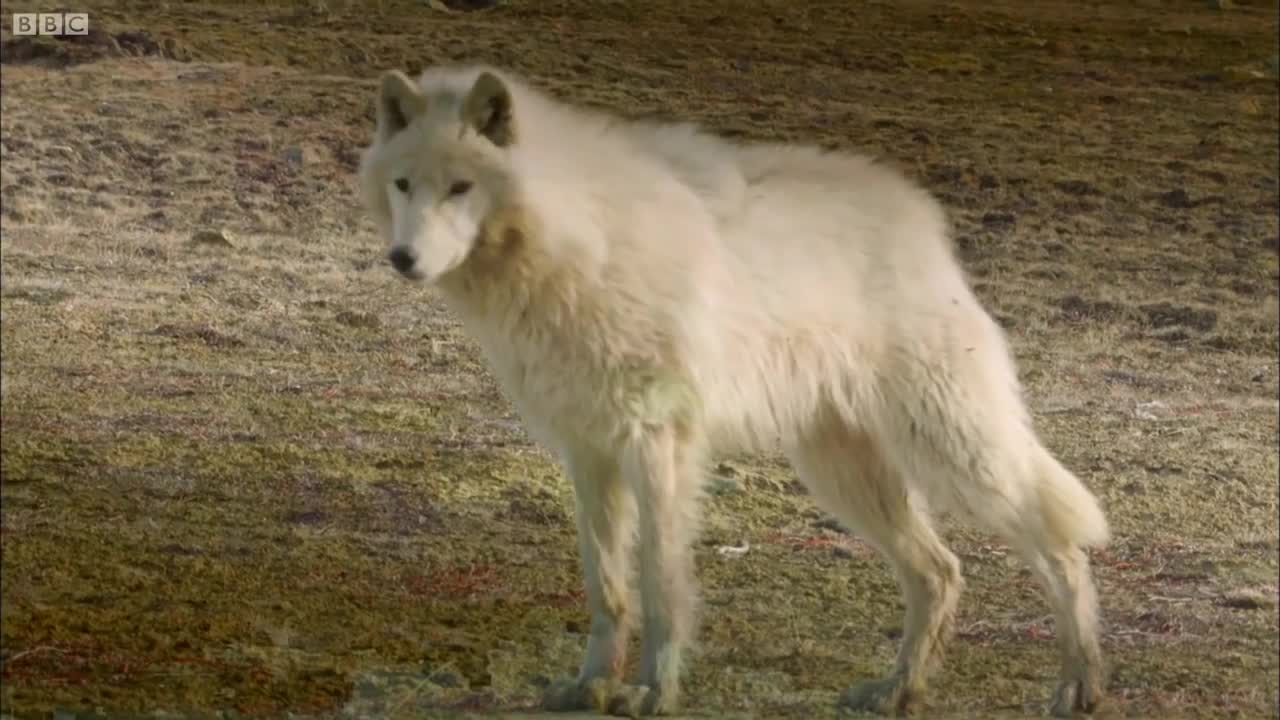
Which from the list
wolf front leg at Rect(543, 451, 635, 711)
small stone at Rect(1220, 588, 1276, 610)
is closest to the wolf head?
wolf front leg at Rect(543, 451, 635, 711)

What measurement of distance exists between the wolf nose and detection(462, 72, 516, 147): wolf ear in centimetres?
28

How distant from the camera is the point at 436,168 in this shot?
3.43 metres

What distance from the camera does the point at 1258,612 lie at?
5059 millimetres

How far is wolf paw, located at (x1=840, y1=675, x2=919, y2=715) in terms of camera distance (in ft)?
12.9

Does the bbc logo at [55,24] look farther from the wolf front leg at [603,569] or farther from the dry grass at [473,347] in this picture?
the wolf front leg at [603,569]

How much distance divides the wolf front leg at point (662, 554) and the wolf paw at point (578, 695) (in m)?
0.02

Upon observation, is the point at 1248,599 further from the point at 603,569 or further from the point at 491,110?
the point at 491,110

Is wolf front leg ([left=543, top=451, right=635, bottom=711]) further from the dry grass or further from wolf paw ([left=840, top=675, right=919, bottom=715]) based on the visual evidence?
the dry grass

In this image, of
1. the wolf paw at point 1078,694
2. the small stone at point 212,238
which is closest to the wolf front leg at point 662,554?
the wolf paw at point 1078,694

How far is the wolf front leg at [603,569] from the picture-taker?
12.1 ft

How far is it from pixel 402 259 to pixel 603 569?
72 cm

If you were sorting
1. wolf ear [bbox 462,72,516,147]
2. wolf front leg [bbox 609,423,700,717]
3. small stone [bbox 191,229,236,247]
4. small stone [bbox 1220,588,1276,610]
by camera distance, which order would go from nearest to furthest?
wolf ear [bbox 462,72,516,147] < wolf front leg [bbox 609,423,700,717] < small stone [bbox 191,229,236,247] < small stone [bbox 1220,588,1276,610]

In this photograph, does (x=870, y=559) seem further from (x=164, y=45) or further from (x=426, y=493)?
(x=164, y=45)

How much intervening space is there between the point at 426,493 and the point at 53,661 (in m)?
0.98
